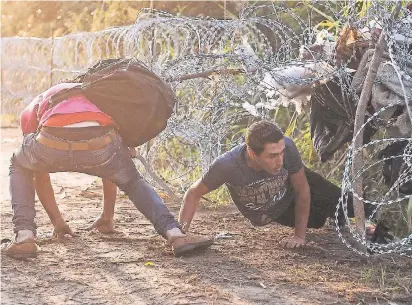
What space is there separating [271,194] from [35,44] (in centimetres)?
958

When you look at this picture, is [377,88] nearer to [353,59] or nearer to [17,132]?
[353,59]

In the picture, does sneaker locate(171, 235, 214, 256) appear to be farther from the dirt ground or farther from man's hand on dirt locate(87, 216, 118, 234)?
man's hand on dirt locate(87, 216, 118, 234)

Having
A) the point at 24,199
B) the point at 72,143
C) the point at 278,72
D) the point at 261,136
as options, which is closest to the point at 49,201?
the point at 24,199

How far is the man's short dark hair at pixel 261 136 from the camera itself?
4570 mm

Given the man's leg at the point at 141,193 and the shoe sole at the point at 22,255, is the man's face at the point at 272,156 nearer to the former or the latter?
the man's leg at the point at 141,193

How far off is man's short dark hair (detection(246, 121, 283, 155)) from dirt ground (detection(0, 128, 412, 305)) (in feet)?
2.22

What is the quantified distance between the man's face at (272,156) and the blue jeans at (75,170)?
0.62m

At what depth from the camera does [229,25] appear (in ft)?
20.7

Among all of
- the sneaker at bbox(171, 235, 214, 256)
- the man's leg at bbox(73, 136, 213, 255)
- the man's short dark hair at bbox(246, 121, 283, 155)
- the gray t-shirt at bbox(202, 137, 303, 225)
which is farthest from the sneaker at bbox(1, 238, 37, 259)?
the man's short dark hair at bbox(246, 121, 283, 155)

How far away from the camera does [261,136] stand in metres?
4.58

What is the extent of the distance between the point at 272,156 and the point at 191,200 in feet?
2.03

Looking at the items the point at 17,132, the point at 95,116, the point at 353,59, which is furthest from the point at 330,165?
the point at 17,132

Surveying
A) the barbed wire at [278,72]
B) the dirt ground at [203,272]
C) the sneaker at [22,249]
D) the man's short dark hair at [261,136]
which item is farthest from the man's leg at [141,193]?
the barbed wire at [278,72]

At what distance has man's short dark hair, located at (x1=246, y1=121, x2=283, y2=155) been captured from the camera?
4.57 meters
